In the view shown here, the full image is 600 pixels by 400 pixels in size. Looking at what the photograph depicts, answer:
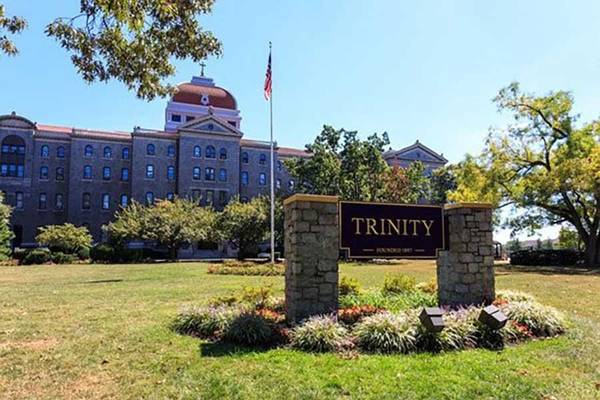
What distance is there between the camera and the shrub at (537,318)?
24.7 ft

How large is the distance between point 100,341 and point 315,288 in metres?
3.44

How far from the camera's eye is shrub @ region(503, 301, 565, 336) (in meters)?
7.53

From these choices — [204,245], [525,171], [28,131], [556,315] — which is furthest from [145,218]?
[556,315]

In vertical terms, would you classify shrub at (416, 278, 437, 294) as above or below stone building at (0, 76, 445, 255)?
below

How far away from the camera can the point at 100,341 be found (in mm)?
7129

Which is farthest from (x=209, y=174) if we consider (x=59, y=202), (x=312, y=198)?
(x=312, y=198)

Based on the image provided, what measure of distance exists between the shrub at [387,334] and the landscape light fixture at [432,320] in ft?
0.68

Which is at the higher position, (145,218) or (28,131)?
(28,131)

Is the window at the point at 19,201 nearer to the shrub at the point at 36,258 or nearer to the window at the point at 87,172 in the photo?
the window at the point at 87,172

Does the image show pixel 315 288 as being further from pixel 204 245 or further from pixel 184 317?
pixel 204 245

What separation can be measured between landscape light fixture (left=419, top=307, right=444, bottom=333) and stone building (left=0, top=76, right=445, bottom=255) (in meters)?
46.6

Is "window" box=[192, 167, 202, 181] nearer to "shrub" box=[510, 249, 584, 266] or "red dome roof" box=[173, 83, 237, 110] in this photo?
"red dome roof" box=[173, 83, 237, 110]

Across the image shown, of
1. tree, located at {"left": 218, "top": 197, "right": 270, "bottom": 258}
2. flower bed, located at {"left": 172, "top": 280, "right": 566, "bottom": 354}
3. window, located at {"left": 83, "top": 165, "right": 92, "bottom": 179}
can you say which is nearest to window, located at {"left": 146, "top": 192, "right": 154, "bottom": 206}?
window, located at {"left": 83, "top": 165, "right": 92, "bottom": 179}

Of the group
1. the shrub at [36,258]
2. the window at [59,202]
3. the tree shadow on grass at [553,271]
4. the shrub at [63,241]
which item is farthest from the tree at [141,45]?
the window at [59,202]
